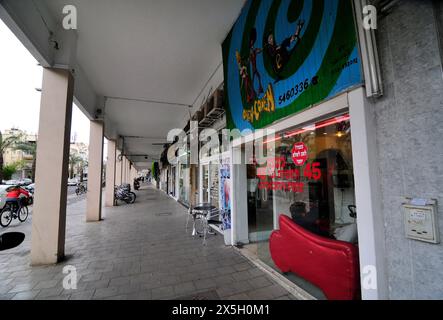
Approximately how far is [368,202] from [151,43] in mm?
4585

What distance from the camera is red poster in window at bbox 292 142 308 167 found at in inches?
108

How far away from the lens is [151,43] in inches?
162

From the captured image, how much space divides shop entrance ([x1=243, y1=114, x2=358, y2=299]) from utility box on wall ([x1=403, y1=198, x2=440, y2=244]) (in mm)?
872

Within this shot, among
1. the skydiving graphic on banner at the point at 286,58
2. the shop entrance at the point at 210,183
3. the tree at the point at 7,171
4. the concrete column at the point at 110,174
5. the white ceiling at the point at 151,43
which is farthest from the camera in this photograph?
the tree at the point at 7,171

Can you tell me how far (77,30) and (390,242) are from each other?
5.57 metres

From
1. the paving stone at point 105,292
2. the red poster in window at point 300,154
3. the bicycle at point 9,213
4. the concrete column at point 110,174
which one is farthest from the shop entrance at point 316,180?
the concrete column at point 110,174

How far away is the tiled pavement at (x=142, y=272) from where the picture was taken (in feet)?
8.01

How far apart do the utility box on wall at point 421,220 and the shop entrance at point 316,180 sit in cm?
87

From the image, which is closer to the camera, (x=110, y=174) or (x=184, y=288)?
(x=184, y=288)

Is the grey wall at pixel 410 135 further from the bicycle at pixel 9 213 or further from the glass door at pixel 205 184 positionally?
the bicycle at pixel 9 213

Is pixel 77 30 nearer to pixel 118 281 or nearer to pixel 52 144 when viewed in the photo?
pixel 52 144

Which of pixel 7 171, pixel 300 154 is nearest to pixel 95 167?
pixel 300 154

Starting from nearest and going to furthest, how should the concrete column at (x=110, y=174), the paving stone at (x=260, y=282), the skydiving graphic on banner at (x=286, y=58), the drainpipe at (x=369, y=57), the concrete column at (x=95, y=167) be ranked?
the drainpipe at (x=369, y=57) < the skydiving graphic on banner at (x=286, y=58) < the paving stone at (x=260, y=282) < the concrete column at (x=95, y=167) < the concrete column at (x=110, y=174)

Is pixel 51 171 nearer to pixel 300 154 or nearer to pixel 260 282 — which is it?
pixel 260 282
